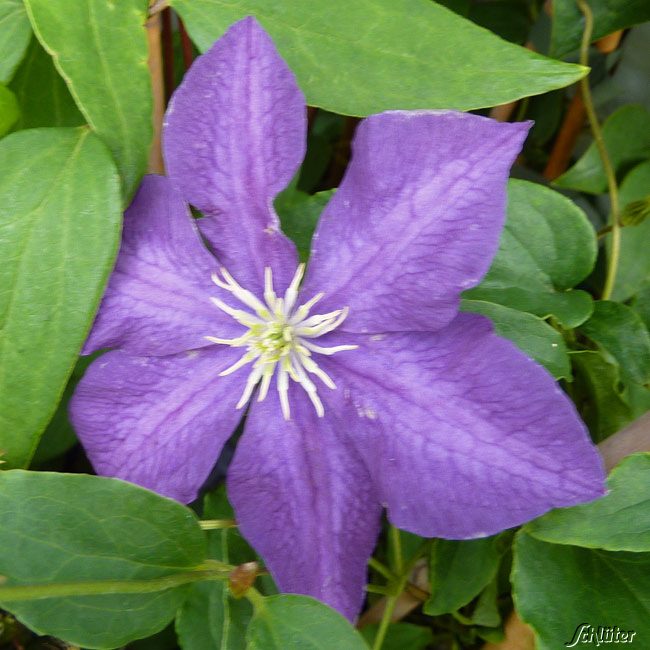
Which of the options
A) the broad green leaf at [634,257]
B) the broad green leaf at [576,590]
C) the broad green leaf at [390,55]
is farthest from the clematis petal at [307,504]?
the broad green leaf at [634,257]

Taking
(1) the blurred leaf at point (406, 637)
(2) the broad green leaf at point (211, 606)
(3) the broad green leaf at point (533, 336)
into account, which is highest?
(3) the broad green leaf at point (533, 336)

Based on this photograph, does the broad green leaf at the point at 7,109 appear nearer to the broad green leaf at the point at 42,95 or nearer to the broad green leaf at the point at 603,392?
the broad green leaf at the point at 42,95

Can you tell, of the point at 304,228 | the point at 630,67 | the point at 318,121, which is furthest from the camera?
the point at 318,121

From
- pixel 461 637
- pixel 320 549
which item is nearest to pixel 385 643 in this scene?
pixel 461 637

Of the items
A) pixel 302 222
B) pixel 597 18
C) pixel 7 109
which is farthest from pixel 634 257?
pixel 7 109

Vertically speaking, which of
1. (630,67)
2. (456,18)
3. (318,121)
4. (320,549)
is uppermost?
(456,18)

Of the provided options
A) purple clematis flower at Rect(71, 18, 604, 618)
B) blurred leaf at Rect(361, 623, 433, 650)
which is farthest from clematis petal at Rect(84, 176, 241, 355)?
blurred leaf at Rect(361, 623, 433, 650)

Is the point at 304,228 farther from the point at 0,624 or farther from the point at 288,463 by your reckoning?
the point at 0,624
